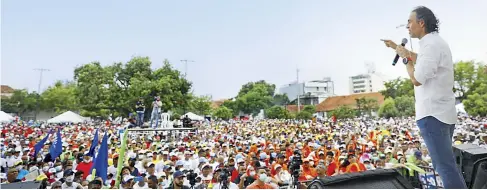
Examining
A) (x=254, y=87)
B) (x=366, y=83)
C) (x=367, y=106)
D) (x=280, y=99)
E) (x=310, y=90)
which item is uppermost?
(x=366, y=83)

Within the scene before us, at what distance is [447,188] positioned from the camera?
1.61 m

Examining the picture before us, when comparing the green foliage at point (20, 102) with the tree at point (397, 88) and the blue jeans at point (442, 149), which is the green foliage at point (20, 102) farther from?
the blue jeans at point (442, 149)

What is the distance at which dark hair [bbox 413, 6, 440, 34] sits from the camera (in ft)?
5.83

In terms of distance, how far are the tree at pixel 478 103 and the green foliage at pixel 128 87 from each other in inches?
887

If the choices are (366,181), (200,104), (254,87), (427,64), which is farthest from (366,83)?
(366,181)

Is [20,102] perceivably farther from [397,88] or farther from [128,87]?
[397,88]

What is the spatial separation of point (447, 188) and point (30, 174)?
7400 millimetres

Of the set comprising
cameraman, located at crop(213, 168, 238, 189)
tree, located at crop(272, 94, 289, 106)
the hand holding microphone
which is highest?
tree, located at crop(272, 94, 289, 106)

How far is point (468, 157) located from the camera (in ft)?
6.27

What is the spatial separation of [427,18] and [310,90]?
3042 inches

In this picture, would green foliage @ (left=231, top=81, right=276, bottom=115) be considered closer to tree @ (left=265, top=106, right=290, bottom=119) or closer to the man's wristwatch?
tree @ (left=265, top=106, right=290, bottom=119)

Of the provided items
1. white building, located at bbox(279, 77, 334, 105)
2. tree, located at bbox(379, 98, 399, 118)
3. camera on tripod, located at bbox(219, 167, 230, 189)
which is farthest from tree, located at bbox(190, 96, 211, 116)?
white building, located at bbox(279, 77, 334, 105)

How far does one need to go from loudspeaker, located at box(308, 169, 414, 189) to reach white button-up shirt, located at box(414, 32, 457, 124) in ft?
1.13

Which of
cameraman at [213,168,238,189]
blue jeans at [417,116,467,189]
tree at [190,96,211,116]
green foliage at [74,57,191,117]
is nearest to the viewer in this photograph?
blue jeans at [417,116,467,189]
